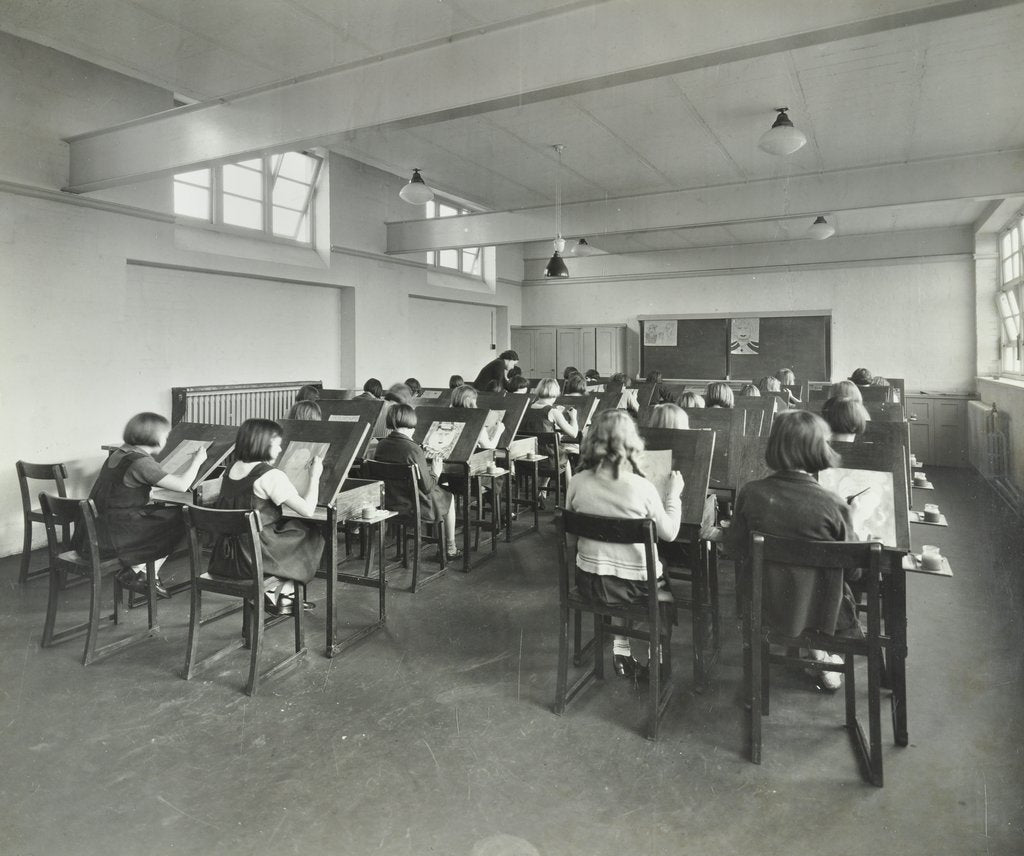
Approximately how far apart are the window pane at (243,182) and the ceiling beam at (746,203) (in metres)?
1.91

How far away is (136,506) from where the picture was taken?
345 cm

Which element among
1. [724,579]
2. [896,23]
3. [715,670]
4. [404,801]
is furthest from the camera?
[724,579]

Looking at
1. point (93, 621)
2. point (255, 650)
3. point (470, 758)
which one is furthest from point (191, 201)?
point (470, 758)

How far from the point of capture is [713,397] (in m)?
4.95

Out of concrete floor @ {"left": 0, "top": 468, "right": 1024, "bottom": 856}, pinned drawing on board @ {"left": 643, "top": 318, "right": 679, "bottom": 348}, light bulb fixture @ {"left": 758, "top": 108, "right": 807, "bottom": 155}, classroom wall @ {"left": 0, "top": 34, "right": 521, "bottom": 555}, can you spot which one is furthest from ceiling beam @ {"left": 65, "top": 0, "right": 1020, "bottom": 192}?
pinned drawing on board @ {"left": 643, "top": 318, "right": 679, "bottom": 348}

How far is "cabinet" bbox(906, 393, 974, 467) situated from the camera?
9.23 metres

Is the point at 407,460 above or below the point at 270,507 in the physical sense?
above

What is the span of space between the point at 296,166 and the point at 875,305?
325 inches

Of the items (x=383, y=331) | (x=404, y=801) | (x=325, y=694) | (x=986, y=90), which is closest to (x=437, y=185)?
(x=383, y=331)

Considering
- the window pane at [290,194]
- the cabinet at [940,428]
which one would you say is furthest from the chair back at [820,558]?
the cabinet at [940,428]

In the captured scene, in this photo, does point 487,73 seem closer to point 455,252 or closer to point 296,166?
point 296,166

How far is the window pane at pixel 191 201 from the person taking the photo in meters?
6.43

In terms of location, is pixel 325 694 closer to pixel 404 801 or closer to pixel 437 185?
pixel 404 801

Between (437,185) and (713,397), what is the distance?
4585 millimetres
